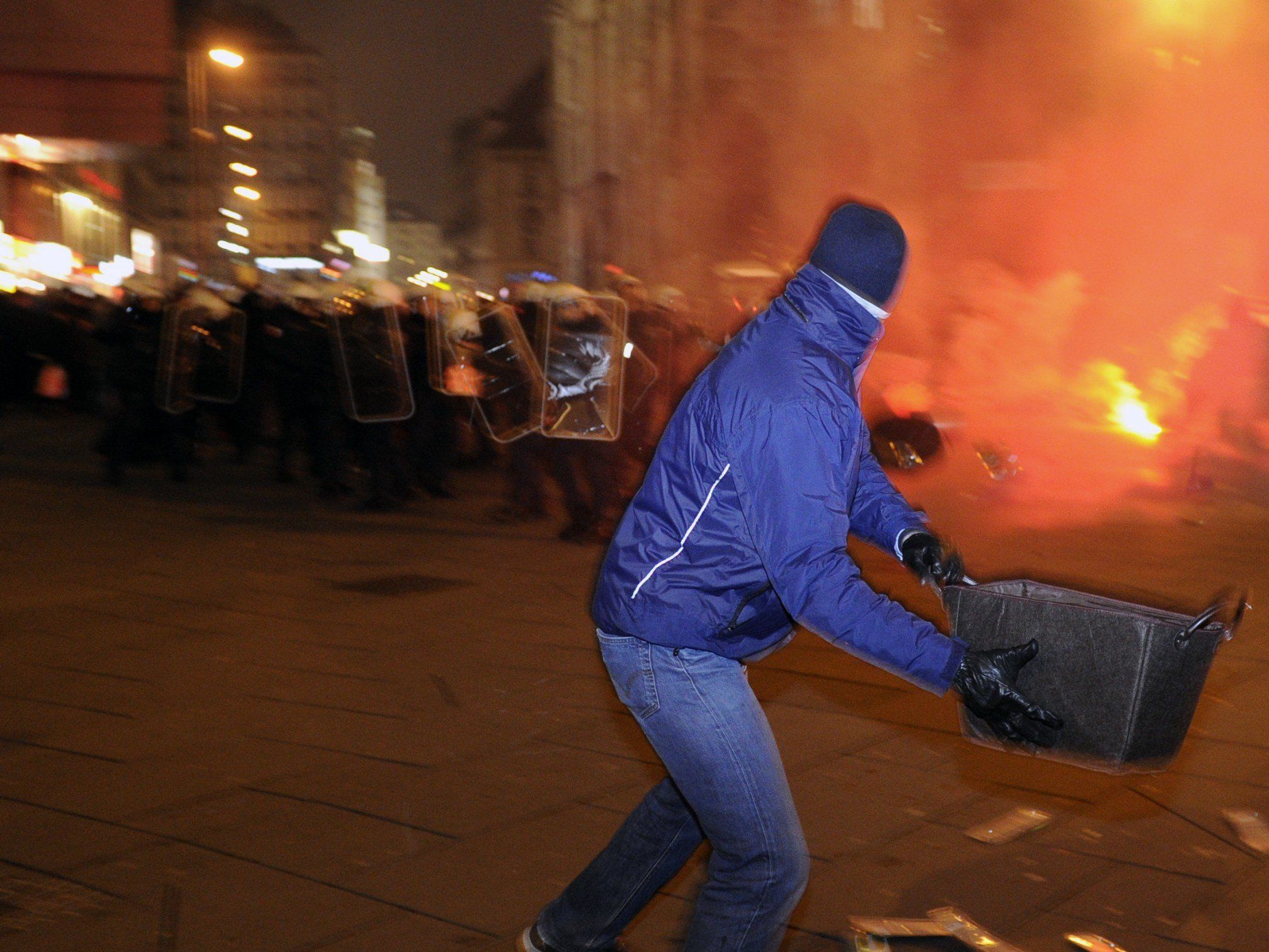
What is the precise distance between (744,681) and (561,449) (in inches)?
256

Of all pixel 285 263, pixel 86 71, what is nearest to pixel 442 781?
pixel 86 71

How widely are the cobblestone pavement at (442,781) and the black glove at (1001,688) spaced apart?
33 centimetres

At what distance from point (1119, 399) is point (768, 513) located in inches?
537

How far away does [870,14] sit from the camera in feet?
71.4

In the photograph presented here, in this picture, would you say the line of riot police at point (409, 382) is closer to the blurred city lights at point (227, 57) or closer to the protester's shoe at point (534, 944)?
the protester's shoe at point (534, 944)

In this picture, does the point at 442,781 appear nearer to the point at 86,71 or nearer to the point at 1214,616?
the point at 1214,616

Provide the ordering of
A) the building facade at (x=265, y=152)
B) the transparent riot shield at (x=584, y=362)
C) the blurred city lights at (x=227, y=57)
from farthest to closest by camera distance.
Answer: the building facade at (x=265, y=152) → the blurred city lights at (x=227, y=57) → the transparent riot shield at (x=584, y=362)

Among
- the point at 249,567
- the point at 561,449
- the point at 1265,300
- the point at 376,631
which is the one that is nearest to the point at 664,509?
the point at 376,631

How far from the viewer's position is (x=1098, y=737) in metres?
2.11

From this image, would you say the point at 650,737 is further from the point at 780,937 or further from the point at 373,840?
the point at 373,840

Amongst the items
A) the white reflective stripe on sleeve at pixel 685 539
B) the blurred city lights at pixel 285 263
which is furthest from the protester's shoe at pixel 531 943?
the blurred city lights at pixel 285 263

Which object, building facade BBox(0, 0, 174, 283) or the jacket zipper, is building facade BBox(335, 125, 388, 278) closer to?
building facade BBox(0, 0, 174, 283)

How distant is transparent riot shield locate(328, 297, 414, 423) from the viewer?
10.2 metres

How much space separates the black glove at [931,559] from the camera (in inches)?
94.6
